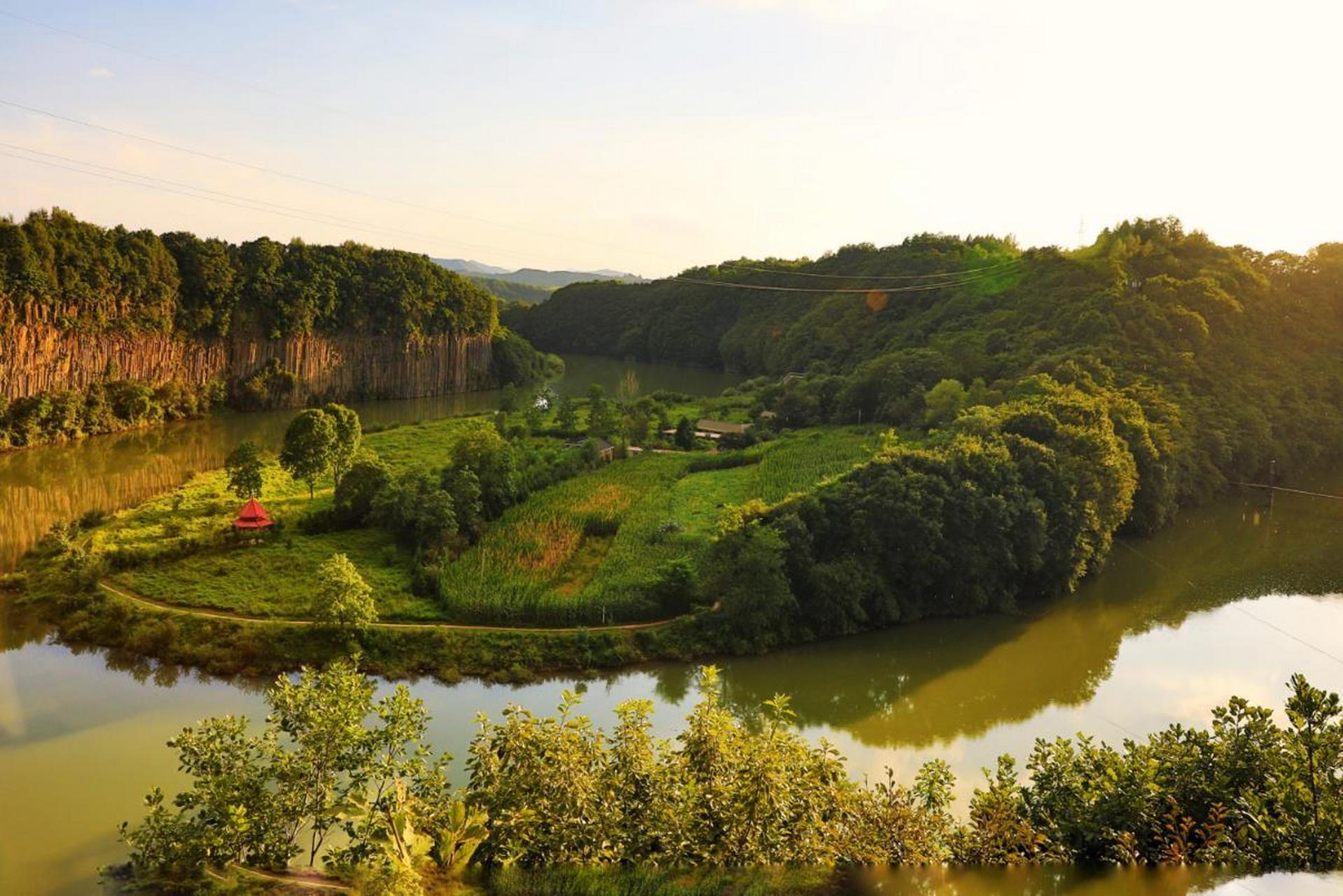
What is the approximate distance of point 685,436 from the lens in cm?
3238

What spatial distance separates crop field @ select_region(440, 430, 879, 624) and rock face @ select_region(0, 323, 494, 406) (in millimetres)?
18819

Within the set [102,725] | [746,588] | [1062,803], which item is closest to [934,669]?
[746,588]

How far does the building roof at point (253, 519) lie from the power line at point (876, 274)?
38.8m

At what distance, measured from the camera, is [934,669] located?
15945 millimetres

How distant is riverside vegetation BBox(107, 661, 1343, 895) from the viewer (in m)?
6.59

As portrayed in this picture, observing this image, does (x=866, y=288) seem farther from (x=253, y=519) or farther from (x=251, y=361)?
(x=253, y=519)

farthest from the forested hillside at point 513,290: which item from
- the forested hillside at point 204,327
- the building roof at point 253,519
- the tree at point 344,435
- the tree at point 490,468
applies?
the building roof at point 253,519

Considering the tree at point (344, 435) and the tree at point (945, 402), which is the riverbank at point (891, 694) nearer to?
the tree at point (344, 435)

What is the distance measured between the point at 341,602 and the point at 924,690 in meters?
10.2

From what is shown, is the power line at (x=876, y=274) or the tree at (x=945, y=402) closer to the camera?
the tree at (x=945, y=402)

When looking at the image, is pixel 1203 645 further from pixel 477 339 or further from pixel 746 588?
pixel 477 339

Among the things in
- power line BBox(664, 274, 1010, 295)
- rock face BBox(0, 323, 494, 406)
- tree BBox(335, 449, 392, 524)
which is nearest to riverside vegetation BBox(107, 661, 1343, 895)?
tree BBox(335, 449, 392, 524)

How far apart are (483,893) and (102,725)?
30.0 feet

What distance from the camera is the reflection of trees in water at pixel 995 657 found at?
14398 millimetres
